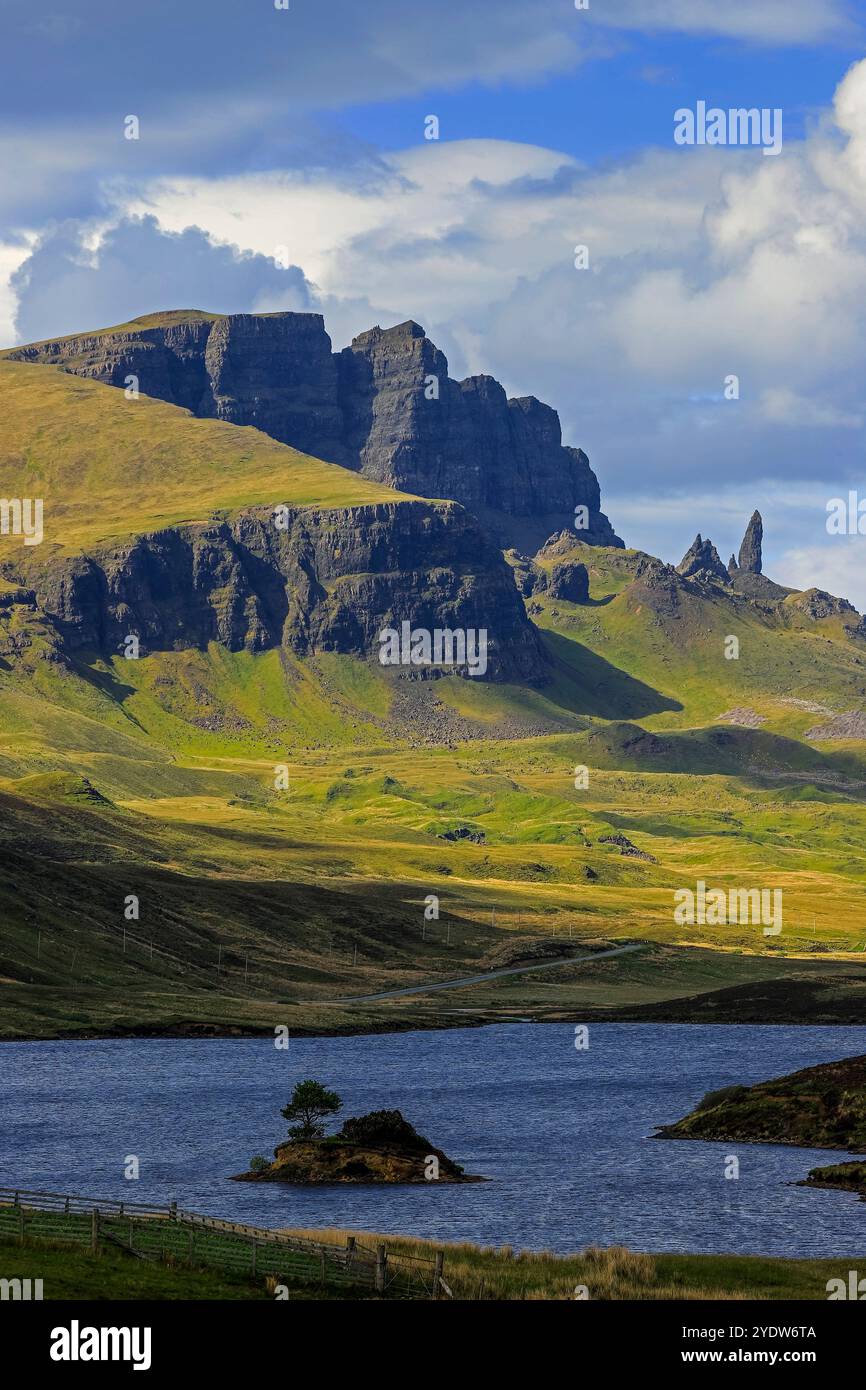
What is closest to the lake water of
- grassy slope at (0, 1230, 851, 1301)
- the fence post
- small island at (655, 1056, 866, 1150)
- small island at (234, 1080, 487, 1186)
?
small island at (234, 1080, 487, 1186)

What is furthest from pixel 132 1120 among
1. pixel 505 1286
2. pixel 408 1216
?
pixel 505 1286

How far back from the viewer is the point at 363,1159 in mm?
101938

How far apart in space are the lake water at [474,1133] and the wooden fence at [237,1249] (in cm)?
1517

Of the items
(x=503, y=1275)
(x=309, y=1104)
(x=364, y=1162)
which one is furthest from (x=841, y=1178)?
(x=503, y=1275)

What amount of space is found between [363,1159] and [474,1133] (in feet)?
68.8

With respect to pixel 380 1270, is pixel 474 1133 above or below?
below

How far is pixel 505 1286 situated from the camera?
64.0 metres

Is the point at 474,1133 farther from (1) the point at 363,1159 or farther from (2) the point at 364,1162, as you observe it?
(2) the point at 364,1162

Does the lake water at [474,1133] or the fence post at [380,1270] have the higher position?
the fence post at [380,1270]

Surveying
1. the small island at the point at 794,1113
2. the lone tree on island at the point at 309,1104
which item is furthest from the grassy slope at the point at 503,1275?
the small island at the point at 794,1113

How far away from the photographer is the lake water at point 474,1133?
87625 mm

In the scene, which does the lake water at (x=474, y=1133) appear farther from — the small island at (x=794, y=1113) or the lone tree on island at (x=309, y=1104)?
the lone tree on island at (x=309, y=1104)
